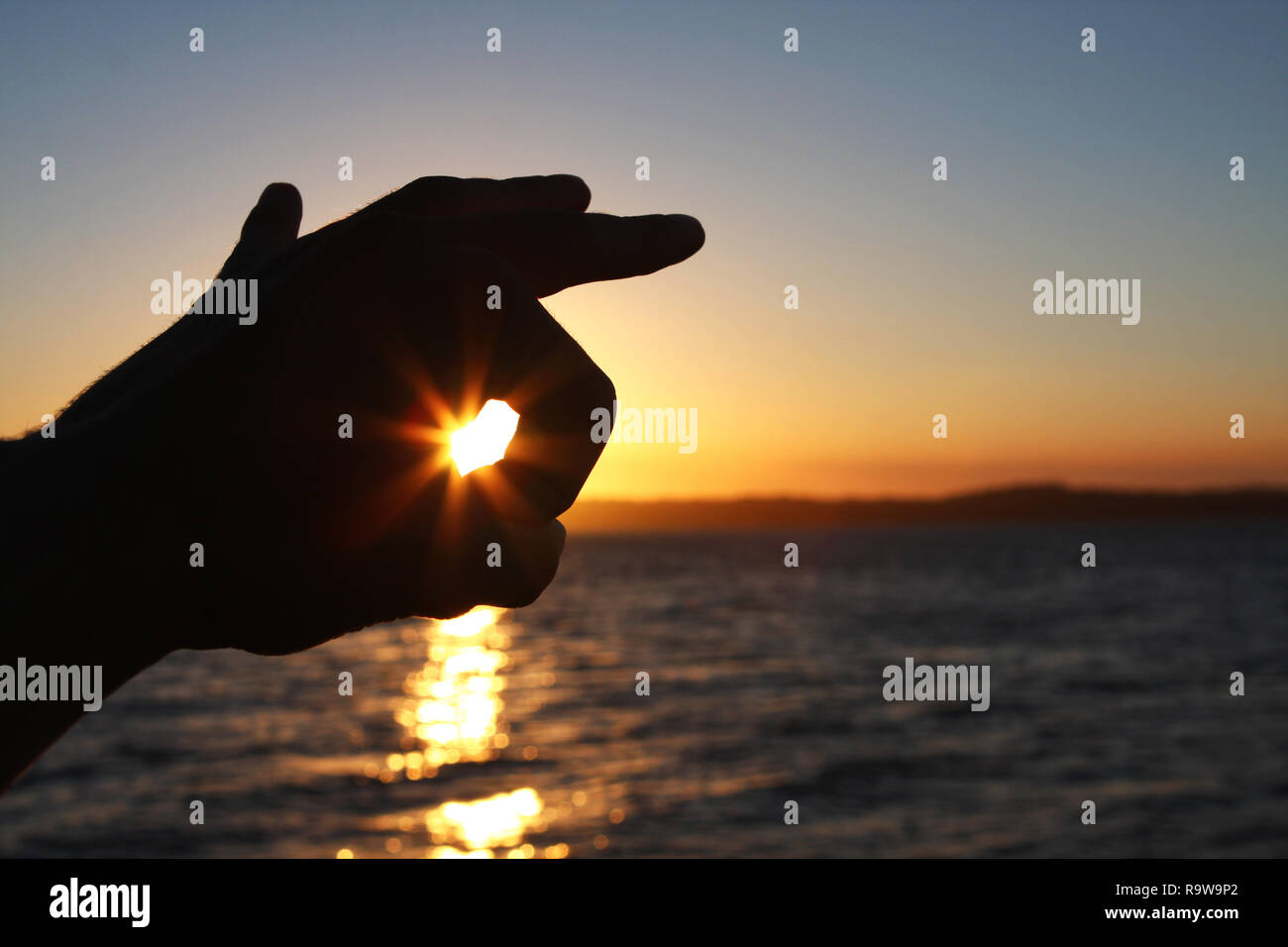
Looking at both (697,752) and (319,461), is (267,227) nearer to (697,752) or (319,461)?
(319,461)

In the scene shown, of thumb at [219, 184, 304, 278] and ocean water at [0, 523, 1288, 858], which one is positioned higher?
thumb at [219, 184, 304, 278]

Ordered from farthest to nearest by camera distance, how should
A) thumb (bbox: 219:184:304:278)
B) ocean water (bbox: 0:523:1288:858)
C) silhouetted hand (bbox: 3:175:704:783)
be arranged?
ocean water (bbox: 0:523:1288:858) → thumb (bbox: 219:184:304:278) → silhouetted hand (bbox: 3:175:704:783)

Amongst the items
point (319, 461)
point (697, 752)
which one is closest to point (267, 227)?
point (319, 461)

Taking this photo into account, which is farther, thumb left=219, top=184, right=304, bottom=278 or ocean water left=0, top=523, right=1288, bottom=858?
ocean water left=0, top=523, right=1288, bottom=858

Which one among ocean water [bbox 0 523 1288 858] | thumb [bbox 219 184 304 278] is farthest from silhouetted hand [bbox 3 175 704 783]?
ocean water [bbox 0 523 1288 858]

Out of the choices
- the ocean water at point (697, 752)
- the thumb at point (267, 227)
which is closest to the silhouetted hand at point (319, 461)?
the thumb at point (267, 227)

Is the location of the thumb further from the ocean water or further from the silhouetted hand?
the ocean water
